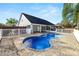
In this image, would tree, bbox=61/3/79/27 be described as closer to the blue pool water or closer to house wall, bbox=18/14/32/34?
the blue pool water

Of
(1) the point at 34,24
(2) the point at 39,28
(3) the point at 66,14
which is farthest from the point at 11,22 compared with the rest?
(3) the point at 66,14

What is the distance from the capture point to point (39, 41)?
306 cm

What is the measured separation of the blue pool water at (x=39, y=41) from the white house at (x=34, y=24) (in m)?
0.13

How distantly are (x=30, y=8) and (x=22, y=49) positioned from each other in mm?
849

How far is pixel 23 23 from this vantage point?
309 cm

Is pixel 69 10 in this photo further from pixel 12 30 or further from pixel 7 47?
pixel 7 47

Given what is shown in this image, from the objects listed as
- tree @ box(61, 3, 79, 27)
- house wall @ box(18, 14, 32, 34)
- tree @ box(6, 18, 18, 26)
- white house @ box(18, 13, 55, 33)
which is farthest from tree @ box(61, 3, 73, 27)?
tree @ box(6, 18, 18, 26)

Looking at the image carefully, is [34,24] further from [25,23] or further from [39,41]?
[39,41]

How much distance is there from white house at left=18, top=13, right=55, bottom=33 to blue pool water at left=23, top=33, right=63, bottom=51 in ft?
0.43

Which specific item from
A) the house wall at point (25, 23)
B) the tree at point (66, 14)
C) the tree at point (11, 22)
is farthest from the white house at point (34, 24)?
the tree at point (66, 14)

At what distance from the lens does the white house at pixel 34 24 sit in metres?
3.05

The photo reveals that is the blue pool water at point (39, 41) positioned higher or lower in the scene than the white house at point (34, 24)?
lower

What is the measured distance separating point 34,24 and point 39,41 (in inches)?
14.5

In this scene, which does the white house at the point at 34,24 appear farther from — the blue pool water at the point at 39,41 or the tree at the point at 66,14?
the tree at the point at 66,14
